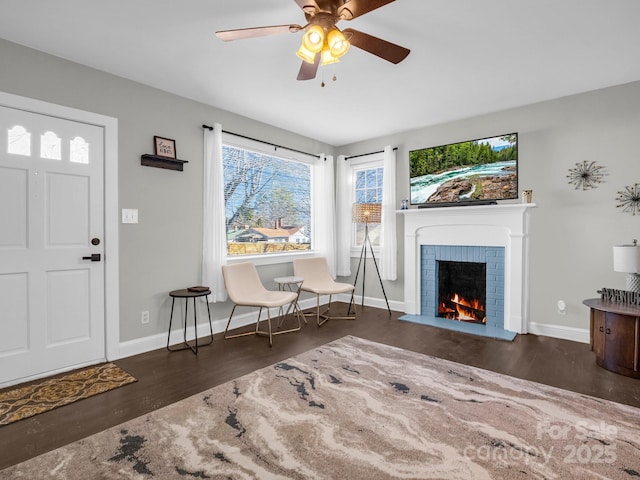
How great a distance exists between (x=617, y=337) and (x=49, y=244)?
4699 millimetres

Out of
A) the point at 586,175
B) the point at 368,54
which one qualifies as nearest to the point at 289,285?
the point at 368,54

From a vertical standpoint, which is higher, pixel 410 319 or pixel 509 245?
pixel 509 245

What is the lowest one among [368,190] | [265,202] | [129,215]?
[129,215]

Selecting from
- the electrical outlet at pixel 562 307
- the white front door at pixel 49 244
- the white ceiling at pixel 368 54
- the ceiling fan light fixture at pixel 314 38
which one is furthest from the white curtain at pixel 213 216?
the electrical outlet at pixel 562 307

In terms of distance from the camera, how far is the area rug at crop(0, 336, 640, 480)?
1603mm

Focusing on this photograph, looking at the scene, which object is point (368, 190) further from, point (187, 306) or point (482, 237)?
point (187, 306)

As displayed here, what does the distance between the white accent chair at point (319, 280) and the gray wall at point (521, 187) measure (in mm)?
Result: 1114

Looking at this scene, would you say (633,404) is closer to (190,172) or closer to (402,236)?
(402,236)

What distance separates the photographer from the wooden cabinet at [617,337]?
2.61 meters

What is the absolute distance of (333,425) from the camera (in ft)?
6.47

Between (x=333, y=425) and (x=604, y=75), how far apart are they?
3.83 meters

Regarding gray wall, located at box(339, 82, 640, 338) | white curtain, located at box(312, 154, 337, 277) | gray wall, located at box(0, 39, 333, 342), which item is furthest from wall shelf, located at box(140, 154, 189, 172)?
gray wall, located at box(339, 82, 640, 338)

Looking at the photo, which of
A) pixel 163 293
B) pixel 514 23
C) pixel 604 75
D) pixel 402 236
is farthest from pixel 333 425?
pixel 604 75

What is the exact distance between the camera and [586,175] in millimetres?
3461
